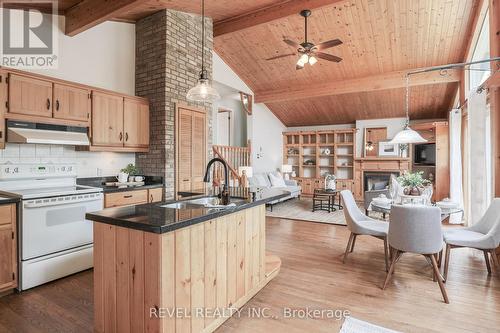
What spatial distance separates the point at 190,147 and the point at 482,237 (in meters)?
4.29

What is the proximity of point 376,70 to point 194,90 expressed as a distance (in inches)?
225

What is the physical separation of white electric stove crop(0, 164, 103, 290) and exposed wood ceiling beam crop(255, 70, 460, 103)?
624 cm

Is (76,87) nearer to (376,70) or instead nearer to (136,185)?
(136,185)

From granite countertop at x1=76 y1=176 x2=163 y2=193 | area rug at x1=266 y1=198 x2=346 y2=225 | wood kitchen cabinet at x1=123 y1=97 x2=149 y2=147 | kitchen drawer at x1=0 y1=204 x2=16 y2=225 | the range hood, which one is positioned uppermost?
wood kitchen cabinet at x1=123 y1=97 x2=149 y2=147

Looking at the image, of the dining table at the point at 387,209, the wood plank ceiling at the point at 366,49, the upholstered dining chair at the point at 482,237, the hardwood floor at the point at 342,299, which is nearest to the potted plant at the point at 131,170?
the hardwood floor at the point at 342,299

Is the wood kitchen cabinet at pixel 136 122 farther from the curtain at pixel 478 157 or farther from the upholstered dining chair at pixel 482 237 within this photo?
the curtain at pixel 478 157

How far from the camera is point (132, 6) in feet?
11.2

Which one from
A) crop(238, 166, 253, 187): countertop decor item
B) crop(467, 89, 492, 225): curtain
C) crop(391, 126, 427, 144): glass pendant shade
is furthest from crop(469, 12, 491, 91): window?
crop(238, 166, 253, 187): countertop decor item

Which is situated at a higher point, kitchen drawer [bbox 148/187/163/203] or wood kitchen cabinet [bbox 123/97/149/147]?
wood kitchen cabinet [bbox 123/97/149/147]

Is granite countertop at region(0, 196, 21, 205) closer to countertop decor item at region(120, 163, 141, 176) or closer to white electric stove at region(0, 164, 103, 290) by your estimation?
white electric stove at region(0, 164, 103, 290)

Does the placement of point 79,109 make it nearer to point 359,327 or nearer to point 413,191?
point 359,327

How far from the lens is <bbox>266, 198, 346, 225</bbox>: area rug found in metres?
6.17

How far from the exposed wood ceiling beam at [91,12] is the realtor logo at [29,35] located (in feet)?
0.74

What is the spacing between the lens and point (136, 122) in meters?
4.40
